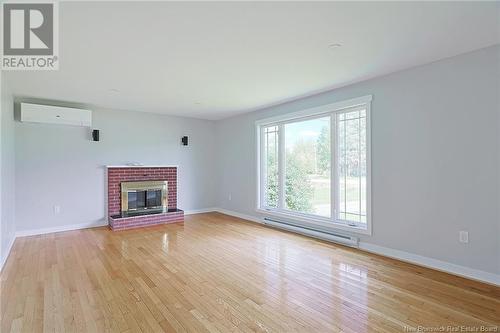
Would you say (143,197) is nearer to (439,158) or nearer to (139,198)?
(139,198)

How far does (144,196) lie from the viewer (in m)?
5.63

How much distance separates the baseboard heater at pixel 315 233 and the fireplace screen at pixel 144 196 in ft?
7.82

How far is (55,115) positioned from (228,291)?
427cm

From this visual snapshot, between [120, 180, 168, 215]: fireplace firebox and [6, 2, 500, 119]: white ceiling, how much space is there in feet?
6.90

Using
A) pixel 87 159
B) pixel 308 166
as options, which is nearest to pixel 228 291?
pixel 308 166

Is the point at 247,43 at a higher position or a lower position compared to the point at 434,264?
higher

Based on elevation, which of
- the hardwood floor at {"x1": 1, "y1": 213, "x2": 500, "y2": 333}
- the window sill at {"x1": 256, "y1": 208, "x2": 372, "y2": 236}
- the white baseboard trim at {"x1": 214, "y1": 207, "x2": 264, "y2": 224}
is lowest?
the hardwood floor at {"x1": 1, "y1": 213, "x2": 500, "y2": 333}

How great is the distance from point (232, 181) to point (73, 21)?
4.60 metres

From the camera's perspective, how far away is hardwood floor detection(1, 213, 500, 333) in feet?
6.57

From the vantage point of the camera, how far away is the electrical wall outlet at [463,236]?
278cm

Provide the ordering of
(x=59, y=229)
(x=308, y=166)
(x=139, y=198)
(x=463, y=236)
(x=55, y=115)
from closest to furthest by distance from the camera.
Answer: (x=463, y=236)
(x=55, y=115)
(x=308, y=166)
(x=59, y=229)
(x=139, y=198)

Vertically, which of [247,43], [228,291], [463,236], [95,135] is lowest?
[228,291]

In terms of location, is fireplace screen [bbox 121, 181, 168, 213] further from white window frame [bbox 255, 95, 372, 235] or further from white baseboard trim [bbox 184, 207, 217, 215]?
white window frame [bbox 255, 95, 372, 235]

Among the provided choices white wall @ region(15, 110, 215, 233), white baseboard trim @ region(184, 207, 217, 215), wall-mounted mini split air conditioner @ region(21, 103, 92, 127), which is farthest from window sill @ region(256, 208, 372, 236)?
wall-mounted mini split air conditioner @ region(21, 103, 92, 127)
